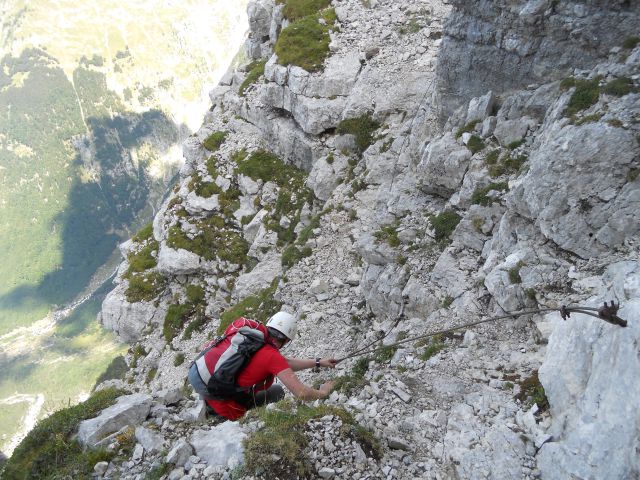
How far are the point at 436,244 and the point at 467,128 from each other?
521cm

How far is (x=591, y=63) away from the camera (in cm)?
1445

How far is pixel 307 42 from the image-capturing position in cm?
3419

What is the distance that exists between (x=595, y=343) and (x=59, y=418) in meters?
10.9

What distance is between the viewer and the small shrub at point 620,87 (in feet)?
39.1

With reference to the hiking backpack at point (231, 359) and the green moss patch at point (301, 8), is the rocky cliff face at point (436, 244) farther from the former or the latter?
the green moss patch at point (301, 8)

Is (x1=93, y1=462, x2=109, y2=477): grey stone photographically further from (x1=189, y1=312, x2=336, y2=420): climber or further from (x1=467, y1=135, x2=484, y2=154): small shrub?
(x1=467, y1=135, x2=484, y2=154): small shrub

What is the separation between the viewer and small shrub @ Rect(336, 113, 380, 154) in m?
28.2

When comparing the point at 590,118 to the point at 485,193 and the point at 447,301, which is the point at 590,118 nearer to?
the point at 485,193

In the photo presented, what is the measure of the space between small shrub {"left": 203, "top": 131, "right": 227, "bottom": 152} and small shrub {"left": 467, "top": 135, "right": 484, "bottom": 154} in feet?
91.0

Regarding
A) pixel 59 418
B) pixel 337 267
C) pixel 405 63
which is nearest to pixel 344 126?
pixel 405 63

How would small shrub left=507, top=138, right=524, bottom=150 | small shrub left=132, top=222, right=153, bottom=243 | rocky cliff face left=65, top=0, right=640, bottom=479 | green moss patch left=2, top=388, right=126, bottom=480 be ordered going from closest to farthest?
1. rocky cliff face left=65, top=0, right=640, bottom=479
2. green moss patch left=2, top=388, right=126, bottom=480
3. small shrub left=507, top=138, right=524, bottom=150
4. small shrub left=132, top=222, right=153, bottom=243

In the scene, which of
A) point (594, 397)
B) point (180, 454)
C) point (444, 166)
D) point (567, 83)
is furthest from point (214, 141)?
point (594, 397)

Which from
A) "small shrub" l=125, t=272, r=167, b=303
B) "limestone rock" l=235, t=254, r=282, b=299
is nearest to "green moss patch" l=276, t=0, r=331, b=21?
"limestone rock" l=235, t=254, r=282, b=299

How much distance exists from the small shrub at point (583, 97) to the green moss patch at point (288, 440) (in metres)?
11.2
